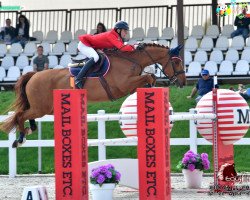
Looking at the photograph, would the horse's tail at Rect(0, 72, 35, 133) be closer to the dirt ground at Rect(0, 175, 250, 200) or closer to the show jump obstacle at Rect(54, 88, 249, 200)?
the dirt ground at Rect(0, 175, 250, 200)

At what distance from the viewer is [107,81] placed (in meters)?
13.7

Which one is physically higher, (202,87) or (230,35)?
(230,35)

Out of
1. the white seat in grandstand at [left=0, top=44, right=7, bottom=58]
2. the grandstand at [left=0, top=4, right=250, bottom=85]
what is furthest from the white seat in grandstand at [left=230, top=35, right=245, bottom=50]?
the white seat in grandstand at [left=0, top=44, right=7, bottom=58]

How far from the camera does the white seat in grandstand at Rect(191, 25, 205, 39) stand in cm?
2469

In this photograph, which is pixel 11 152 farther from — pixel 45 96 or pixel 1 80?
pixel 1 80

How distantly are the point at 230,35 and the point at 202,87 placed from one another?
5469 mm

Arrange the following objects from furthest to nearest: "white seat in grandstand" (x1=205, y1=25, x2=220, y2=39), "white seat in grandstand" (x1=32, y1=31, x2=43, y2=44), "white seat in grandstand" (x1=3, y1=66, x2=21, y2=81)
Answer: "white seat in grandstand" (x1=32, y1=31, x2=43, y2=44)
"white seat in grandstand" (x1=205, y1=25, x2=220, y2=39)
"white seat in grandstand" (x1=3, y1=66, x2=21, y2=81)

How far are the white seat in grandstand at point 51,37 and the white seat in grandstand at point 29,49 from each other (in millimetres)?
655

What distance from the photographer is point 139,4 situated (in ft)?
86.8

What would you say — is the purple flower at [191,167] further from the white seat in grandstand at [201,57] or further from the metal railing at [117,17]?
the metal railing at [117,17]

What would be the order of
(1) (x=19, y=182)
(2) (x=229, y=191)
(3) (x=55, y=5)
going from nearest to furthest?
(2) (x=229, y=191)
(1) (x=19, y=182)
(3) (x=55, y=5)

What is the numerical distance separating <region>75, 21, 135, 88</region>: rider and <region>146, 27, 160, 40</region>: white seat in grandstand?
35.2ft

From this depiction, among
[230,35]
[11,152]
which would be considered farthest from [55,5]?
[11,152]

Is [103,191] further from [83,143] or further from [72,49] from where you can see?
[72,49]
